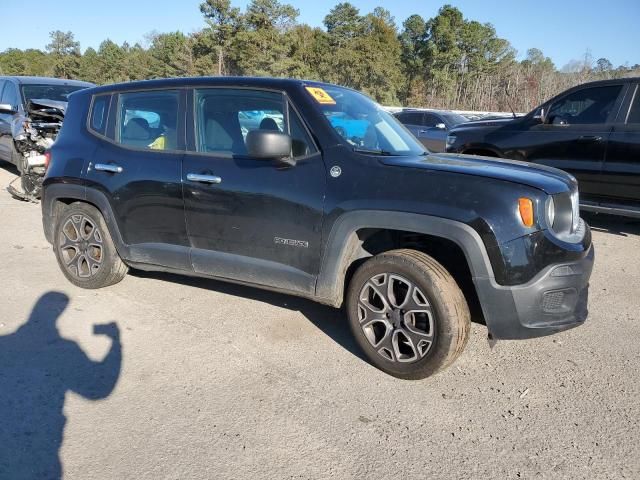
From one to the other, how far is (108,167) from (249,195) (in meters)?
1.43

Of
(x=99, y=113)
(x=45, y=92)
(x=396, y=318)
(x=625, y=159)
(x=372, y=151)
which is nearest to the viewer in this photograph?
(x=396, y=318)

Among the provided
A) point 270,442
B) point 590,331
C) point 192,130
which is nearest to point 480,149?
point 590,331

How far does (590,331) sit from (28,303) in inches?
178

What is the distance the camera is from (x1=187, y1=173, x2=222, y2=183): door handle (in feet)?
11.7

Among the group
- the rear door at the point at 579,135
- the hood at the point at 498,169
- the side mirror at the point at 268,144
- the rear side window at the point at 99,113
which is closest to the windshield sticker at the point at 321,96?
the side mirror at the point at 268,144

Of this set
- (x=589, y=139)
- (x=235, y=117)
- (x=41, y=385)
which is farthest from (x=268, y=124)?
(x=589, y=139)

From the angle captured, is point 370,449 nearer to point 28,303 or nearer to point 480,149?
point 28,303

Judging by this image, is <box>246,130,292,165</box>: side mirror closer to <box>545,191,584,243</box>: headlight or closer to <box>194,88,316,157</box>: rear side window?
<box>194,88,316,157</box>: rear side window

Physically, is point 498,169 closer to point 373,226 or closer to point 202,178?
point 373,226

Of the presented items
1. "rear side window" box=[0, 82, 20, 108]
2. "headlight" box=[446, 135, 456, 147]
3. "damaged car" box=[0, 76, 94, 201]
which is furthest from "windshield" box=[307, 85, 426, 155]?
"rear side window" box=[0, 82, 20, 108]

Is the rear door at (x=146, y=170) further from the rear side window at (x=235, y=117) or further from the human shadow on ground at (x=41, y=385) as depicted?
the human shadow on ground at (x=41, y=385)

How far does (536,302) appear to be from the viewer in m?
2.77

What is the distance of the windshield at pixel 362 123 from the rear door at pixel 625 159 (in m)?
3.63

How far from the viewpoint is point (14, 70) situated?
6956 centimetres
